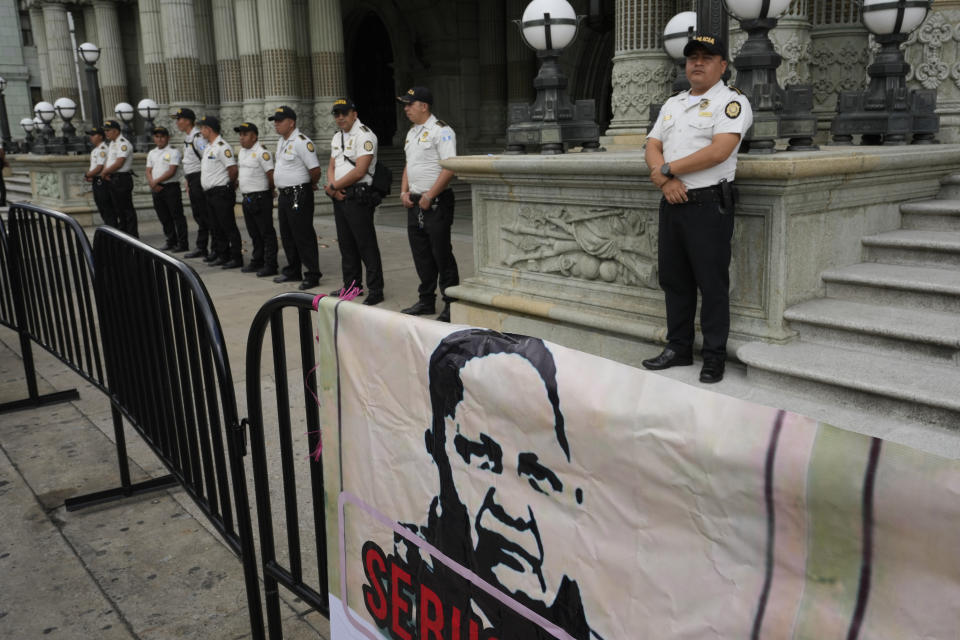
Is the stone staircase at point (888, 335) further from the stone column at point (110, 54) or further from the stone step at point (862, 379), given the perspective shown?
the stone column at point (110, 54)

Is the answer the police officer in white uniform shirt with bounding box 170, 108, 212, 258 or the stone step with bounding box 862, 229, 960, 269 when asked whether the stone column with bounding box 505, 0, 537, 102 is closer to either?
the police officer in white uniform shirt with bounding box 170, 108, 212, 258

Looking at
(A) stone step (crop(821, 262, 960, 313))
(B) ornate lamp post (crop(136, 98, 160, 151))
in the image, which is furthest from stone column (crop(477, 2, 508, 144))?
(A) stone step (crop(821, 262, 960, 313))

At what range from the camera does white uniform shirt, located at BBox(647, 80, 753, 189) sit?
177 inches

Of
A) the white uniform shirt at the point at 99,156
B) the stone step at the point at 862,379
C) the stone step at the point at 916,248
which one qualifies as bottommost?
the stone step at the point at 862,379

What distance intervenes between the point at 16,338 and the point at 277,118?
3611 mm

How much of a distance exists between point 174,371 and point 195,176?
10664mm

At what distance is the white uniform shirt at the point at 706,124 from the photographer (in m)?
4.50

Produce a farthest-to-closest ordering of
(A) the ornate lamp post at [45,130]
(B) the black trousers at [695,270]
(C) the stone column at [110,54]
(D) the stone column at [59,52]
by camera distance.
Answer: (D) the stone column at [59,52], (C) the stone column at [110,54], (A) the ornate lamp post at [45,130], (B) the black trousers at [695,270]

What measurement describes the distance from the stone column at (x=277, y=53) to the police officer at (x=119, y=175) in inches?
197

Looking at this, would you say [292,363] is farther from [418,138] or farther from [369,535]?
[369,535]

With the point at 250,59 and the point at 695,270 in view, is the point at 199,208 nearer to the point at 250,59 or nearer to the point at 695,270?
the point at 250,59

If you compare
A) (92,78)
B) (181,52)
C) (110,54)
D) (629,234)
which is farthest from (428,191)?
(110,54)

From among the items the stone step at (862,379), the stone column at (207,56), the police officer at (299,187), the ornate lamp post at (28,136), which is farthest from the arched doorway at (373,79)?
the stone step at (862,379)

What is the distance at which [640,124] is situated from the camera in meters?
9.45
